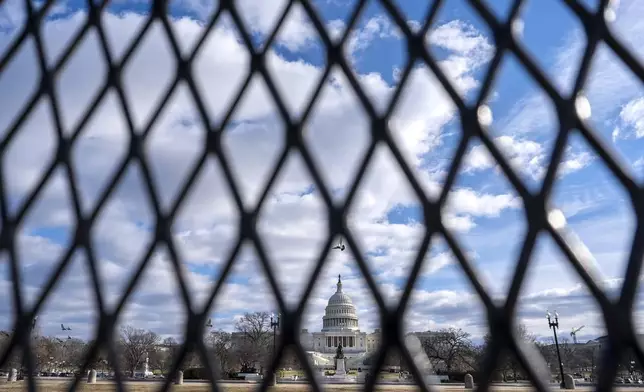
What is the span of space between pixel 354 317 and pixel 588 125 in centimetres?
8162

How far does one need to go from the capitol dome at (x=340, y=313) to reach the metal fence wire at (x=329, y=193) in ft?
250

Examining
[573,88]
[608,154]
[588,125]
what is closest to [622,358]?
[608,154]

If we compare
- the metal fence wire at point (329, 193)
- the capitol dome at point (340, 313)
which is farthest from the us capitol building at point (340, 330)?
the metal fence wire at point (329, 193)

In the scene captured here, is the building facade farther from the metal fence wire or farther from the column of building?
the metal fence wire

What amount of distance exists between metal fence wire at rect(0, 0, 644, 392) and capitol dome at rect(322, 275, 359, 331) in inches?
2996

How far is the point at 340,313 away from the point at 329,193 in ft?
258

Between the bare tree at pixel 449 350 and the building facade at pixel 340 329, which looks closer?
the bare tree at pixel 449 350

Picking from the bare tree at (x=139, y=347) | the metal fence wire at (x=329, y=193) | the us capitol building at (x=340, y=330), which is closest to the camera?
the metal fence wire at (x=329, y=193)

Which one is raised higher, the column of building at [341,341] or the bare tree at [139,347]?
the column of building at [341,341]

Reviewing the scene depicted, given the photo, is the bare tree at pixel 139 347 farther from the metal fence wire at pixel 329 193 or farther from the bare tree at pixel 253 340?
the metal fence wire at pixel 329 193

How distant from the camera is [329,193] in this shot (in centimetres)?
185

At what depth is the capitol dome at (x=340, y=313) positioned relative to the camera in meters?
77.9

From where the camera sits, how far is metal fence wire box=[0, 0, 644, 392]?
1522 mm

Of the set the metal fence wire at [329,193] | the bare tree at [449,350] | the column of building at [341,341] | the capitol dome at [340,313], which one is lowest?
the metal fence wire at [329,193]
